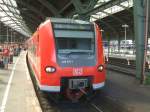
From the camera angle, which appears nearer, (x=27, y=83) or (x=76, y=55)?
(x=76, y=55)

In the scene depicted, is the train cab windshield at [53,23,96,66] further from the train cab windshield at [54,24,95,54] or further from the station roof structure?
the station roof structure

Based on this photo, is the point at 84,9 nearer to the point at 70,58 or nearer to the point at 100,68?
the point at 100,68

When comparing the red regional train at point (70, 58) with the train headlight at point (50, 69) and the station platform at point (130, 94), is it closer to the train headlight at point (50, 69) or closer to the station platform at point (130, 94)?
the train headlight at point (50, 69)

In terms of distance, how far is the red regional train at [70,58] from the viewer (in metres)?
10.9

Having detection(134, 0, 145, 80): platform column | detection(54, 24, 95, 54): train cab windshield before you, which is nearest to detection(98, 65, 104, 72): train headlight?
detection(54, 24, 95, 54): train cab windshield

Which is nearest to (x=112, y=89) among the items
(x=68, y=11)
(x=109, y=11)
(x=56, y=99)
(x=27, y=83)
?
(x=56, y=99)

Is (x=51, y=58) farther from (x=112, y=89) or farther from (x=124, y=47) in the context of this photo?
(x=124, y=47)

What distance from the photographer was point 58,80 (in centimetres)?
1080

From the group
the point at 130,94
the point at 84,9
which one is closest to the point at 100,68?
the point at 130,94

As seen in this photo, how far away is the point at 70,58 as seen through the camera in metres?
11.1

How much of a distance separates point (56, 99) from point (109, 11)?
36.9 m

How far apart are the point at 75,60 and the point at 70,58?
161 millimetres

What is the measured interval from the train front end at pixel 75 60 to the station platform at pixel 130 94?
96cm

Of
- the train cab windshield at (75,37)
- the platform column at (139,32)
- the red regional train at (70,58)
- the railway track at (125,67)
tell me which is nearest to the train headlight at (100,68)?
the red regional train at (70,58)
